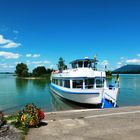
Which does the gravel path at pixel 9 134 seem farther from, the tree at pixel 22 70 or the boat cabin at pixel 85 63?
the tree at pixel 22 70

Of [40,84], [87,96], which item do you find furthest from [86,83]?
[40,84]

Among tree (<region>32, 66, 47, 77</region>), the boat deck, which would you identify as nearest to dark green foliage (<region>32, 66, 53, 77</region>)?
tree (<region>32, 66, 47, 77</region>)

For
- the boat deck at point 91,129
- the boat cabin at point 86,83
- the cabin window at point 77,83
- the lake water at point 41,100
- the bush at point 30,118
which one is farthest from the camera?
the lake water at point 41,100

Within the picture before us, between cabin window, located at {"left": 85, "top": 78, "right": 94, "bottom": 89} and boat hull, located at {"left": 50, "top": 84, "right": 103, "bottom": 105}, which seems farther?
cabin window, located at {"left": 85, "top": 78, "right": 94, "bottom": 89}

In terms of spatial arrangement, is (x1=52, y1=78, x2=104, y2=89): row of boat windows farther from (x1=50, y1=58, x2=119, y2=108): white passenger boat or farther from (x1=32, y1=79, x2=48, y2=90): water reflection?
(x1=32, y1=79, x2=48, y2=90): water reflection

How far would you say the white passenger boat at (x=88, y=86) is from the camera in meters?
24.8

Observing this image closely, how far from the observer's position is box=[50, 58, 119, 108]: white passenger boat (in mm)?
24812

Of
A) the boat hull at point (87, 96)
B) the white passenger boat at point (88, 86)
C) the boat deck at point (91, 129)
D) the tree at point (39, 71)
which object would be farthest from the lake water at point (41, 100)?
the tree at point (39, 71)

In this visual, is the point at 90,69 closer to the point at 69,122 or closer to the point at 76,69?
the point at 76,69

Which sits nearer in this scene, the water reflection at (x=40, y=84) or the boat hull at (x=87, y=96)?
the boat hull at (x=87, y=96)

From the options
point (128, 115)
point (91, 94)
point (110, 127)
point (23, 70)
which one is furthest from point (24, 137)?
point (23, 70)

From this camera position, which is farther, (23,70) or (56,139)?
(23,70)

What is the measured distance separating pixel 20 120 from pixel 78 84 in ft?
57.4

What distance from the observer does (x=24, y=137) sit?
8.80 metres
